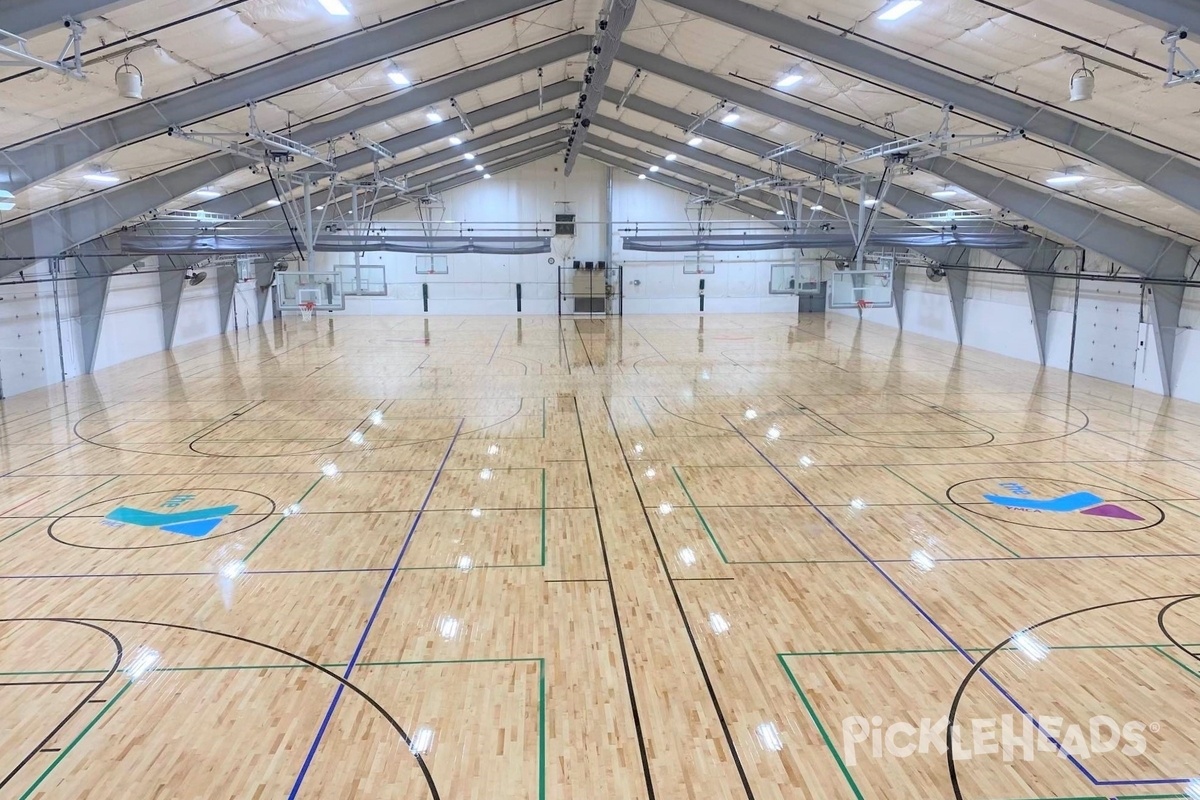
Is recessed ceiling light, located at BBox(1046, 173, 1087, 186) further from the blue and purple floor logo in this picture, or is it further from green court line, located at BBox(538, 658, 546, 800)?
green court line, located at BBox(538, 658, 546, 800)

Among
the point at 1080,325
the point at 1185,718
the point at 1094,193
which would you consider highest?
the point at 1094,193

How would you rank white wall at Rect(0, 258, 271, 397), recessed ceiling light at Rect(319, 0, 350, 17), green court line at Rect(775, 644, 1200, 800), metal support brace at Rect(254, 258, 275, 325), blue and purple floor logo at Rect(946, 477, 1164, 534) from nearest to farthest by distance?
green court line at Rect(775, 644, 1200, 800)
blue and purple floor logo at Rect(946, 477, 1164, 534)
recessed ceiling light at Rect(319, 0, 350, 17)
white wall at Rect(0, 258, 271, 397)
metal support brace at Rect(254, 258, 275, 325)

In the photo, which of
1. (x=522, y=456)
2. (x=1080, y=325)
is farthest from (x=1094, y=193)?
(x=522, y=456)

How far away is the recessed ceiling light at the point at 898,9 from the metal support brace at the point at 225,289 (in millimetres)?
34150

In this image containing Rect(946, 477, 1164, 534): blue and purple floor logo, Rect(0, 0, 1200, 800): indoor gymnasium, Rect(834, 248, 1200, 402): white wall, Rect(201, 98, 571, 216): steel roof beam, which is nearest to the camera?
Rect(0, 0, 1200, 800): indoor gymnasium

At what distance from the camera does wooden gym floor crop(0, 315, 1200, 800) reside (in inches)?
262

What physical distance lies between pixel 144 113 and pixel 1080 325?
97.0 feet

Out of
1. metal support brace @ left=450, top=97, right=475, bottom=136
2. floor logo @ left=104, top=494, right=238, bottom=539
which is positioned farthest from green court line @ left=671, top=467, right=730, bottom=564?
metal support brace @ left=450, top=97, right=475, bottom=136

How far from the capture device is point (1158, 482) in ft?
49.3

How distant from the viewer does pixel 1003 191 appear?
74.5 ft

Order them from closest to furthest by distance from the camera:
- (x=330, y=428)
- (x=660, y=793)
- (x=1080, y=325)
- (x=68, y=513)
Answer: (x=660, y=793), (x=68, y=513), (x=330, y=428), (x=1080, y=325)

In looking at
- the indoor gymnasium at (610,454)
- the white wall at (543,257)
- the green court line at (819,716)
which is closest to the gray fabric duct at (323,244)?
the indoor gymnasium at (610,454)

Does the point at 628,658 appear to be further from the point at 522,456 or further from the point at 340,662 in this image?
the point at 522,456

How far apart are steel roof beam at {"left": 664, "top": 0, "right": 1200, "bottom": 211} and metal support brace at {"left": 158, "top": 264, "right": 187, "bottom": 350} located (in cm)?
2649
